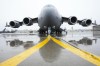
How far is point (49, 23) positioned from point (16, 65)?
2012 cm

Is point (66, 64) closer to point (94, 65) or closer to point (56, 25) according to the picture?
point (94, 65)

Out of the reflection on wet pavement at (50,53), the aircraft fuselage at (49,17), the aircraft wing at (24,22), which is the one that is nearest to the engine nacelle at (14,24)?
the aircraft wing at (24,22)

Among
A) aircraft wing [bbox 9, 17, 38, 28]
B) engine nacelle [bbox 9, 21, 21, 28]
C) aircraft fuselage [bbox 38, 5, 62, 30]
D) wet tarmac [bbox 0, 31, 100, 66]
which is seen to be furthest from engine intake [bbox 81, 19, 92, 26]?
wet tarmac [bbox 0, 31, 100, 66]

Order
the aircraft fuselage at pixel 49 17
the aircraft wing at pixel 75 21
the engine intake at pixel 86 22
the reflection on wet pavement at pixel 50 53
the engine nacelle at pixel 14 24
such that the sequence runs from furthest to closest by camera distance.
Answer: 1. the engine nacelle at pixel 14 24
2. the engine intake at pixel 86 22
3. the aircraft wing at pixel 75 21
4. the aircraft fuselage at pixel 49 17
5. the reflection on wet pavement at pixel 50 53

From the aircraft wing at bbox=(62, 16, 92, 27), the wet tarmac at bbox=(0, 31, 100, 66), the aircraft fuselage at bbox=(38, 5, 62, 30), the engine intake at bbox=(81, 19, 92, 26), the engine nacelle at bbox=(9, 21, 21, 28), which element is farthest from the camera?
the engine nacelle at bbox=(9, 21, 21, 28)

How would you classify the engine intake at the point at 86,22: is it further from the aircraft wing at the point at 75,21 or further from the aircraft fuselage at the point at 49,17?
the aircraft fuselage at the point at 49,17

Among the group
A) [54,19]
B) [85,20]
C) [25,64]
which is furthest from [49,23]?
[25,64]

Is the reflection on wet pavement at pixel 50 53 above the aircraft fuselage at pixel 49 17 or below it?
below

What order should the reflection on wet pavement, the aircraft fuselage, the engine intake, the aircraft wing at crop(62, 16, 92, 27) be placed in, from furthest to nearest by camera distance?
the engine intake, the aircraft wing at crop(62, 16, 92, 27), the aircraft fuselage, the reflection on wet pavement

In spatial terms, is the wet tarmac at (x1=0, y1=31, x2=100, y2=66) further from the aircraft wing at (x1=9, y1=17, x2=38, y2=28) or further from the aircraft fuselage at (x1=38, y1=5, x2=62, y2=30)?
the aircraft wing at (x1=9, y1=17, x2=38, y2=28)

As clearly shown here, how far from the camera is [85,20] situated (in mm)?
28859

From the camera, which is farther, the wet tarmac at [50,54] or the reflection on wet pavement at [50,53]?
the reflection on wet pavement at [50,53]

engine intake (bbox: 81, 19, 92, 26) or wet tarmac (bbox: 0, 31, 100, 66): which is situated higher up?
engine intake (bbox: 81, 19, 92, 26)

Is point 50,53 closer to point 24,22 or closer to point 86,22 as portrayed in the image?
point 24,22
